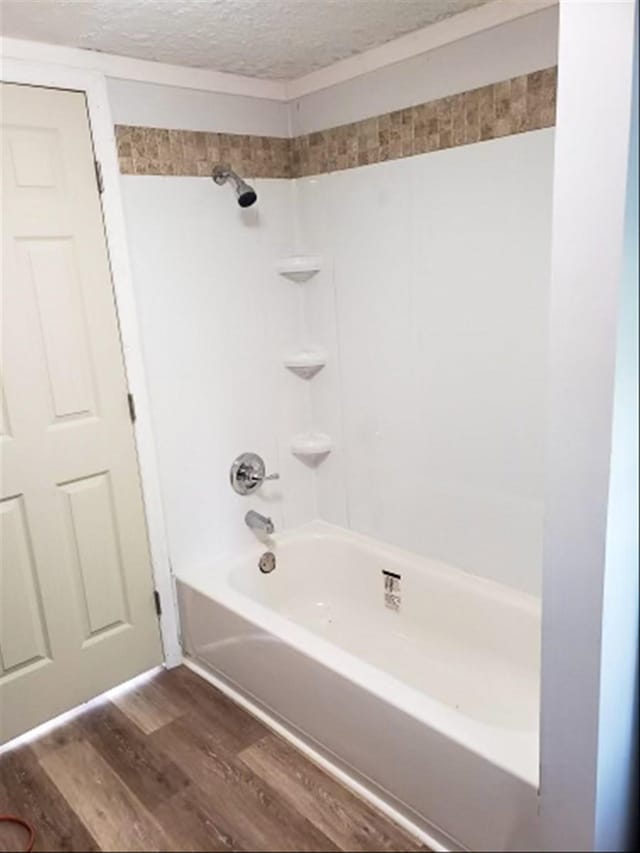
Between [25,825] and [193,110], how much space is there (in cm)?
228

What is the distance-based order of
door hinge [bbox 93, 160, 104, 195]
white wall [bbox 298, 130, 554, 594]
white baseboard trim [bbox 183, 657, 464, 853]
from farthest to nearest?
door hinge [bbox 93, 160, 104, 195], white wall [bbox 298, 130, 554, 594], white baseboard trim [bbox 183, 657, 464, 853]

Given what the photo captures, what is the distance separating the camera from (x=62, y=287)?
Answer: 6.51 ft

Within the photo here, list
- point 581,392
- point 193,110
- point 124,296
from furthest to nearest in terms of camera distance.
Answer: point 193,110 < point 124,296 < point 581,392

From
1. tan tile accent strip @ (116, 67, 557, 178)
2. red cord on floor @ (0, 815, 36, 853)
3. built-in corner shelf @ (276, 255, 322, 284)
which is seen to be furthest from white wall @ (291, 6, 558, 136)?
red cord on floor @ (0, 815, 36, 853)

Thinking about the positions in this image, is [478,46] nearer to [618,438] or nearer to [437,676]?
[618,438]

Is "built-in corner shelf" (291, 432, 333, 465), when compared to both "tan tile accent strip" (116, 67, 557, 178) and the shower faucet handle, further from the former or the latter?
"tan tile accent strip" (116, 67, 557, 178)

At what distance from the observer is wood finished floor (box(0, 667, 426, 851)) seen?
1611mm

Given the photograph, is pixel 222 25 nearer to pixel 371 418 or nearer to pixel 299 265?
pixel 299 265

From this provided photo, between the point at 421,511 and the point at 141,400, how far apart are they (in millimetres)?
1088

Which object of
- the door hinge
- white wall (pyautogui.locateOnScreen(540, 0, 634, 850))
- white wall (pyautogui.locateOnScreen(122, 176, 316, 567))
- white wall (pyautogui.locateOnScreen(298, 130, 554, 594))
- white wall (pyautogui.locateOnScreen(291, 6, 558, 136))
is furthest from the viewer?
white wall (pyautogui.locateOnScreen(122, 176, 316, 567))

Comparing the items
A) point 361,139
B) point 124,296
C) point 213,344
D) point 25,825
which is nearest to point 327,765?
point 25,825

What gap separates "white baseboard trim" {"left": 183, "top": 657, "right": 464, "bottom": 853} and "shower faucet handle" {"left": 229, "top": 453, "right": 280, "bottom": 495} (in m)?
0.68

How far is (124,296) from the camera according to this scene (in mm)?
2125

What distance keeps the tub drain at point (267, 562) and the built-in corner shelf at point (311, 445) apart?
434 millimetres
